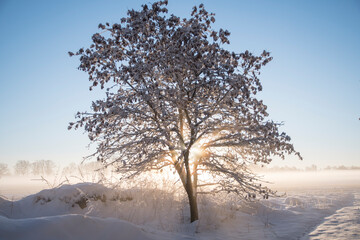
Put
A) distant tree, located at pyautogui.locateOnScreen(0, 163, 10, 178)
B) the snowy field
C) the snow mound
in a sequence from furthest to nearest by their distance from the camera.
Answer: distant tree, located at pyautogui.locateOnScreen(0, 163, 10, 178) < the snowy field < the snow mound

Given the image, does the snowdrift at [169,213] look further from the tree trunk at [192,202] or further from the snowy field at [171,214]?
the tree trunk at [192,202]

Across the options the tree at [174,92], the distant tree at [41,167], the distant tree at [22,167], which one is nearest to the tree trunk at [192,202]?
the tree at [174,92]

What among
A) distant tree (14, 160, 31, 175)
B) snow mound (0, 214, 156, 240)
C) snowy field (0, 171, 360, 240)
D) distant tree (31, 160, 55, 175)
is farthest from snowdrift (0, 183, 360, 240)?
distant tree (14, 160, 31, 175)

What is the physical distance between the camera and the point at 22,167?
11769 centimetres

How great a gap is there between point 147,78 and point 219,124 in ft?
10.1

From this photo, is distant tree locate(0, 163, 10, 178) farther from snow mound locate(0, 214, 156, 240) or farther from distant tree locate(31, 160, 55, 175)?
snow mound locate(0, 214, 156, 240)

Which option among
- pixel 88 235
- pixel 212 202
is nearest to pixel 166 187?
pixel 212 202

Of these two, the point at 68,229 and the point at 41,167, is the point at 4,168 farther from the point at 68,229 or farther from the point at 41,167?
the point at 68,229

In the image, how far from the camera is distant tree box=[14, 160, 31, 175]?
117500mm

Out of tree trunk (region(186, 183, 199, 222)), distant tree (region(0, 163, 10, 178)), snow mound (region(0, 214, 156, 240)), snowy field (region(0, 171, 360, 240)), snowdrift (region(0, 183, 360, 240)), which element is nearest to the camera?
snow mound (region(0, 214, 156, 240))

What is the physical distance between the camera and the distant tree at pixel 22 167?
11750 centimetres

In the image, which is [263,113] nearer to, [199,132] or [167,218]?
[199,132]

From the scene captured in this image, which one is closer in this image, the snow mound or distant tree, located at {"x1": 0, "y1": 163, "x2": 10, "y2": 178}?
the snow mound

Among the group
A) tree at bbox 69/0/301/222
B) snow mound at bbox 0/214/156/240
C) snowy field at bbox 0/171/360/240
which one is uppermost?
tree at bbox 69/0/301/222
